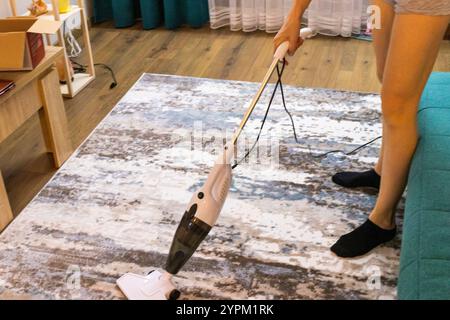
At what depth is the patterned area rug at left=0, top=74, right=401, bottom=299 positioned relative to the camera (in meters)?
1.64

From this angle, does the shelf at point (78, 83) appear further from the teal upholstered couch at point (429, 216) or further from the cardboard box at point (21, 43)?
the teal upholstered couch at point (429, 216)

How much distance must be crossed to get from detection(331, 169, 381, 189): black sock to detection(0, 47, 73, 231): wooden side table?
3.67 feet

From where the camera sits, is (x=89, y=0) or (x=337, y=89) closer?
(x=337, y=89)

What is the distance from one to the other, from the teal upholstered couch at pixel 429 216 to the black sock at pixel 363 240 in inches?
8.1

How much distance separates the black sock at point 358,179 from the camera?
198 centimetres

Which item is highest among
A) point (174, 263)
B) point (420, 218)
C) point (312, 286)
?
point (420, 218)

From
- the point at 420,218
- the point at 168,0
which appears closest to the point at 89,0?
the point at 168,0

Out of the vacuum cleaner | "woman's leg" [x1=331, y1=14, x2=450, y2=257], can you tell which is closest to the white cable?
the vacuum cleaner

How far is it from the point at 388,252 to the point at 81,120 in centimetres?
155

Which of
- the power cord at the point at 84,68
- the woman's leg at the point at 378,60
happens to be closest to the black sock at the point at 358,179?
the woman's leg at the point at 378,60

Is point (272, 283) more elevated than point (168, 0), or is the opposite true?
point (168, 0)

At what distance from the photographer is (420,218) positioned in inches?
55.8

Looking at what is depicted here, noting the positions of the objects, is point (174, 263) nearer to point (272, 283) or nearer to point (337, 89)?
point (272, 283)

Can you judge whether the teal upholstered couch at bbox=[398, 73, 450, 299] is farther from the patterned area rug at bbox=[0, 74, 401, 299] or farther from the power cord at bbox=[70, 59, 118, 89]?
the power cord at bbox=[70, 59, 118, 89]
